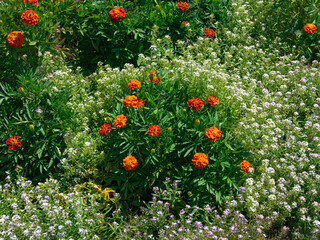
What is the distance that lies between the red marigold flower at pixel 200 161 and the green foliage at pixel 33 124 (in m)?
1.61

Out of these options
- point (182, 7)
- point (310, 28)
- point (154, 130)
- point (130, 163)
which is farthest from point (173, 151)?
point (310, 28)

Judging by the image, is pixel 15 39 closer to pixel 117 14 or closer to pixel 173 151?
pixel 117 14

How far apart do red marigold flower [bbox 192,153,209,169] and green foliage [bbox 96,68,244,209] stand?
0.53ft

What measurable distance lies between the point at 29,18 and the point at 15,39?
30 cm

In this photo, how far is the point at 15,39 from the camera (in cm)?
421

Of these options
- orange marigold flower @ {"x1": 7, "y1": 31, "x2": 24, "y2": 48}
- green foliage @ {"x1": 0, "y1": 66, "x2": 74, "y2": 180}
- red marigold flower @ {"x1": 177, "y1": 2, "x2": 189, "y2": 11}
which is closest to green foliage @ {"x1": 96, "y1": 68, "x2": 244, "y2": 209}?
green foliage @ {"x1": 0, "y1": 66, "x2": 74, "y2": 180}

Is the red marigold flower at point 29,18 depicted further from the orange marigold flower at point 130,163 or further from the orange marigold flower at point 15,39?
the orange marigold flower at point 130,163

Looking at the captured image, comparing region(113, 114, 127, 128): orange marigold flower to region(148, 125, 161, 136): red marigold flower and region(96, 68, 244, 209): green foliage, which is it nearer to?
Answer: region(96, 68, 244, 209): green foliage

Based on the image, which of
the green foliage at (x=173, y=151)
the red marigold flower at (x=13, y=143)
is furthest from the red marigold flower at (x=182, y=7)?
the red marigold flower at (x=13, y=143)

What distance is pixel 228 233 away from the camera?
135 inches

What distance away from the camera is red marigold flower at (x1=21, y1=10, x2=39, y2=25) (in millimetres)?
4238

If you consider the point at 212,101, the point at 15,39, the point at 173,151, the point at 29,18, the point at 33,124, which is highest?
the point at 29,18

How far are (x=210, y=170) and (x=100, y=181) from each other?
1280mm

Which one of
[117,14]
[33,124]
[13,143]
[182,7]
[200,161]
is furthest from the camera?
[182,7]
